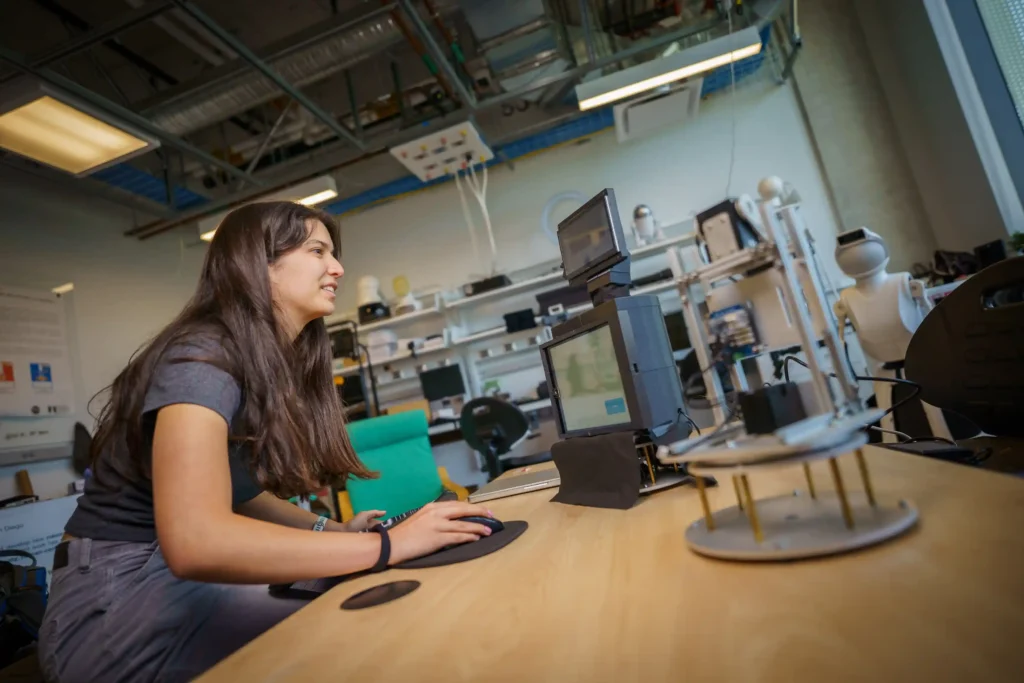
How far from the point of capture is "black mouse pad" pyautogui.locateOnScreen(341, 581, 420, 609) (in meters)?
0.60

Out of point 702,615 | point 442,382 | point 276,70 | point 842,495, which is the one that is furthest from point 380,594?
point 442,382

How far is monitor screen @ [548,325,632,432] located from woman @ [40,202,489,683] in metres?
0.28

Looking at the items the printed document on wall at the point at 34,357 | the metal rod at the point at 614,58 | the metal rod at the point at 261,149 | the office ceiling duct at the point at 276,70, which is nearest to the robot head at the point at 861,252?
the metal rod at the point at 614,58

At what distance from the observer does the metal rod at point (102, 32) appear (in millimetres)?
2742

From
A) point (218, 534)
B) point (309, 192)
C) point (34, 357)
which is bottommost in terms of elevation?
point (218, 534)

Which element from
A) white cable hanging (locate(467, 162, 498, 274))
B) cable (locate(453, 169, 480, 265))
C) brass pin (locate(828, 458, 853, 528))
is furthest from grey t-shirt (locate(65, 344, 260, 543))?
cable (locate(453, 169, 480, 265))

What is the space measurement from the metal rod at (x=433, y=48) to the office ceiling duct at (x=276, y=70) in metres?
0.33

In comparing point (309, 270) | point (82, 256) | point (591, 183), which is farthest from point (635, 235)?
point (82, 256)

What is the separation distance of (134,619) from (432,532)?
44 cm

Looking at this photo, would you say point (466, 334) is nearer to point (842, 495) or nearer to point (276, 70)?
point (276, 70)

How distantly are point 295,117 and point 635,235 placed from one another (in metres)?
2.99

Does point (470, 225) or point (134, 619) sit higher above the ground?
point (470, 225)

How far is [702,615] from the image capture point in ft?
1.26

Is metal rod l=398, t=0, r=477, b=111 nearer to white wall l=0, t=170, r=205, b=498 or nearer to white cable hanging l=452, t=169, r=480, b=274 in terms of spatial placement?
white cable hanging l=452, t=169, r=480, b=274
